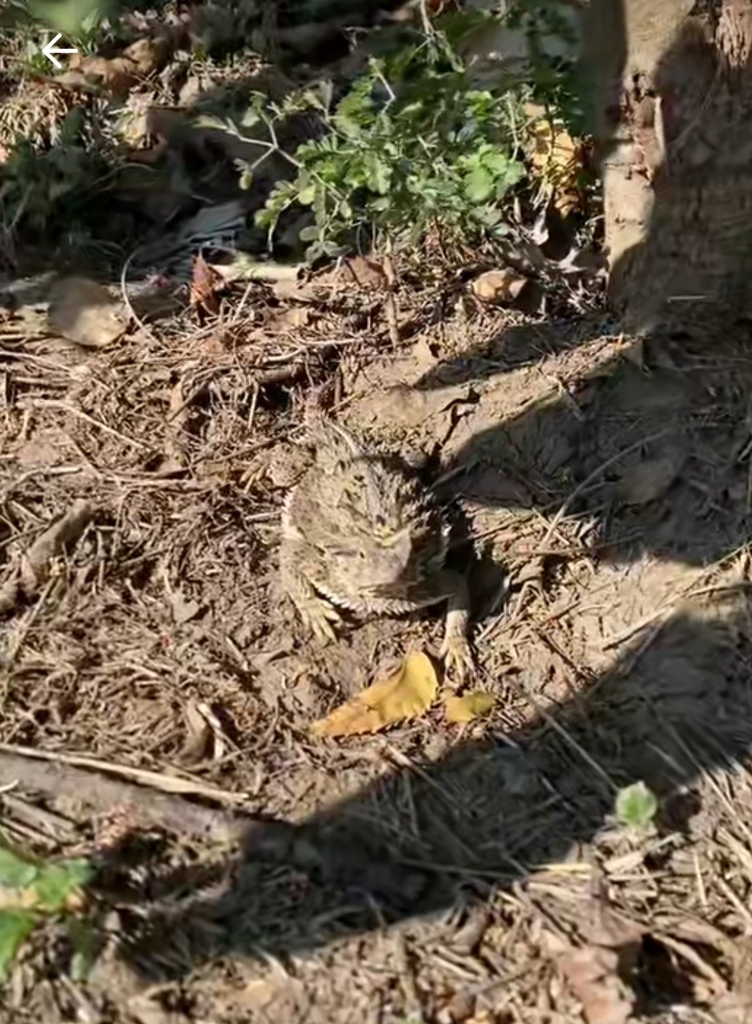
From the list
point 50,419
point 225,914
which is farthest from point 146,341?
point 225,914

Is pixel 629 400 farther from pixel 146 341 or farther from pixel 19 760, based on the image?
pixel 19 760

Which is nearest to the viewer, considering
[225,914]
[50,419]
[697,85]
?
[225,914]

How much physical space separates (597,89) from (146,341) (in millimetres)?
1791

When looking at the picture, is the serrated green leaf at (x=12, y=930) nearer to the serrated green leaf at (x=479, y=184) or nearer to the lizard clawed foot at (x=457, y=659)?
the lizard clawed foot at (x=457, y=659)

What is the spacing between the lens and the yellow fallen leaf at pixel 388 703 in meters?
4.04

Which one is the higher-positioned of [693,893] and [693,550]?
[693,550]

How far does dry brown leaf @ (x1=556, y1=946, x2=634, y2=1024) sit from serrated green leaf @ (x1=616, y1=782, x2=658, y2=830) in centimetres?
36

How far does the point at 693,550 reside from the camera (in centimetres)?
432

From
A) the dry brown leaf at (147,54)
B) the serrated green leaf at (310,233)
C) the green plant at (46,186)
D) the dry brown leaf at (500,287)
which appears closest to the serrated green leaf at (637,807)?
the dry brown leaf at (500,287)

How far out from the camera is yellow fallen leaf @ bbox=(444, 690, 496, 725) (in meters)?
4.07

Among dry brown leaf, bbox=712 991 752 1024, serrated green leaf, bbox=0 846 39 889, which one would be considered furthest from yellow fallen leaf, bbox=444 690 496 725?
serrated green leaf, bbox=0 846 39 889

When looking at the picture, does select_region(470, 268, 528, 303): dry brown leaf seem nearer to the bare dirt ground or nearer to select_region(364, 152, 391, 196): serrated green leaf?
the bare dirt ground

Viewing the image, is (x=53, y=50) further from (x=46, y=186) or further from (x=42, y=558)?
(x=42, y=558)

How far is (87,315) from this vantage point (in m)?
→ 5.42
